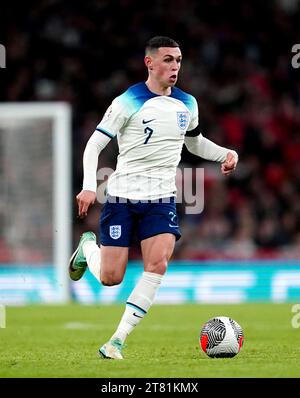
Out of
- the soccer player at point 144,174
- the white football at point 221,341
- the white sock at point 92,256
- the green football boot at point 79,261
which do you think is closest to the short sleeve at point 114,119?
the soccer player at point 144,174

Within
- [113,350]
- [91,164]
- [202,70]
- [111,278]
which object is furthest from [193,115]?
[202,70]

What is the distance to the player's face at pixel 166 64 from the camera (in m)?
8.46

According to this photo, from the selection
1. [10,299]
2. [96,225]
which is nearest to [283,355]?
[10,299]

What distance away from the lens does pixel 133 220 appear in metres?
8.54

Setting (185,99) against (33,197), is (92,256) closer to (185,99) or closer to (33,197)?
(185,99)

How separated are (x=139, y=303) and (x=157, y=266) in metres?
0.33

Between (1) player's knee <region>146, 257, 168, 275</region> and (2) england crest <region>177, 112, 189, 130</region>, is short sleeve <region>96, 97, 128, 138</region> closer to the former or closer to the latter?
(2) england crest <region>177, 112, 189, 130</region>

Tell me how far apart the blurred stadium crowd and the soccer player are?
11.1 m

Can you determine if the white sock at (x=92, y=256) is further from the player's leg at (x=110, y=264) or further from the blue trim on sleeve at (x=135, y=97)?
the blue trim on sleeve at (x=135, y=97)

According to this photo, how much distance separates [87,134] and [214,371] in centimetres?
1369

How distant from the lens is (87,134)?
20.7m

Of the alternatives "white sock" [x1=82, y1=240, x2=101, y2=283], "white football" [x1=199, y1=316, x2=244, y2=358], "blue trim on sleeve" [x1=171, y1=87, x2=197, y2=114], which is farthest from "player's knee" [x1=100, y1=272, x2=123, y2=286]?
"blue trim on sleeve" [x1=171, y1=87, x2=197, y2=114]

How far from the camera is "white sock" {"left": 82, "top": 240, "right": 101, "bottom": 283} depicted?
8.83m

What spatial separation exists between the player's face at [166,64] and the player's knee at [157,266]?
1.42m
